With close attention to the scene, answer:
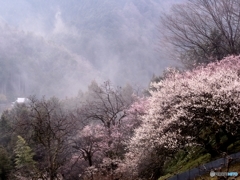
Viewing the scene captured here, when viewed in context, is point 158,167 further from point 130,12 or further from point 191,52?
point 130,12

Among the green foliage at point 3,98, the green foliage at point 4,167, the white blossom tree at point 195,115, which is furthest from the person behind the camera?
the green foliage at point 3,98

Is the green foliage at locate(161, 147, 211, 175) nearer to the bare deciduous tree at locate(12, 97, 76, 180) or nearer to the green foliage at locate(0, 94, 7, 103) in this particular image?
the bare deciduous tree at locate(12, 97, 76, 180)

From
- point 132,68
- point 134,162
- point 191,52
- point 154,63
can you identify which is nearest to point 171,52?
point 191,52

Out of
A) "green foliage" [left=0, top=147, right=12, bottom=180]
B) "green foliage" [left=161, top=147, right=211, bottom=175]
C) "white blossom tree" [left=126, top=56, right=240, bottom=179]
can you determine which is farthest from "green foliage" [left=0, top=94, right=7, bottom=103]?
"white blossom tree" [left=126, top=56, right=240, bottom=179]

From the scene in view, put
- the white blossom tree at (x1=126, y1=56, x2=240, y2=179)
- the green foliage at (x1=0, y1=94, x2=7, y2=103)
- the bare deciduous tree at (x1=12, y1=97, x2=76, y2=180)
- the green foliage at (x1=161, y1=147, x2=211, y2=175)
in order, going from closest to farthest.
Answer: the white blossom tree at (x1=126, y1=56, x2=240, y2=179)
the green foliage at (x1=161, y1=147, x2=211, y2=175)
the bare deciduous tree at (x1=12, y1=97, x2=76, y2=180)
the green foliage at (x1=0, y1=94, x2=7, y2=103)

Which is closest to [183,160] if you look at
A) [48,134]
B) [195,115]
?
[195,115]

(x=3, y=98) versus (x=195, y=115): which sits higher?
(x=3, y=98)

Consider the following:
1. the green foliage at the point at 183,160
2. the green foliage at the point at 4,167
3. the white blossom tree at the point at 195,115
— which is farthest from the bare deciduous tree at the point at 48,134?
the green foliage at the point at 183,160

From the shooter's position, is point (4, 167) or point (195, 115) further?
point (4, 167)

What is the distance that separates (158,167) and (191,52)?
1127cm

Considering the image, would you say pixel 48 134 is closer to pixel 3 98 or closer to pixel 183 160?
pixel 183 160

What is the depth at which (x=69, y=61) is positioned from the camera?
92.3 meters

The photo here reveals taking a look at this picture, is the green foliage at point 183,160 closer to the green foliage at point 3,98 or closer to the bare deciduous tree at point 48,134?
the bare deciduous tree at point 48,134

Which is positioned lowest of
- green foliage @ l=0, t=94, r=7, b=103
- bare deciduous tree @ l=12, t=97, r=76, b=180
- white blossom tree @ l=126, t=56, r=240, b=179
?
white blossom tree @ l=126, t=56, r=240, b=179
